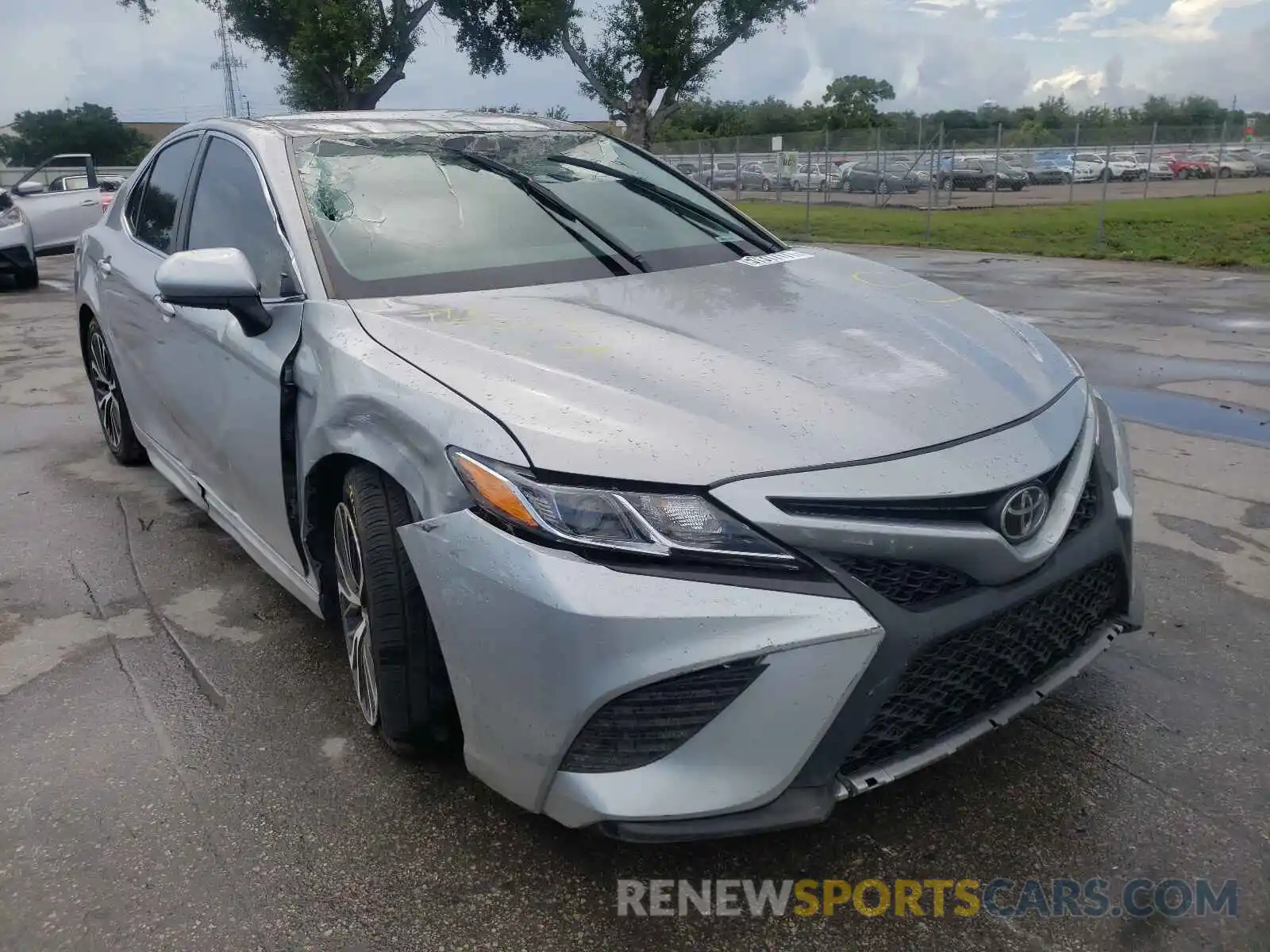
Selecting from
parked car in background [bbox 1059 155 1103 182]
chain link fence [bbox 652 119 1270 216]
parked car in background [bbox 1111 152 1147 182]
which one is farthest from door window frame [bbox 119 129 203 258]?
parked car in background [bbox 1111 152 1147 182]

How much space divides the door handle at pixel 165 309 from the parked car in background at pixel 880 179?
25.8m

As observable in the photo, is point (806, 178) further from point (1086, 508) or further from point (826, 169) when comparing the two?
point (1086, 508)

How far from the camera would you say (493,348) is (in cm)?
247

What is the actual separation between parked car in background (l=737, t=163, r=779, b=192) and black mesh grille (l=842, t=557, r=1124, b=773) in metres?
28.6

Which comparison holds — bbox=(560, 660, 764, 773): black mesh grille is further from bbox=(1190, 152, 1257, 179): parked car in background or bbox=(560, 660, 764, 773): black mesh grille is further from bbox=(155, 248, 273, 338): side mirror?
bbox=(1190, 152, 1257, 179): parked car in background

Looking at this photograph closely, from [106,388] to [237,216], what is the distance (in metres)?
2.31

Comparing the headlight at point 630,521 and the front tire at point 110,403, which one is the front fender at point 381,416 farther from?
the front tire at point 110,403

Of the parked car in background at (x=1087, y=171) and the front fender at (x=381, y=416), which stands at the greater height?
the parked car in background at (x=1087, y=171)

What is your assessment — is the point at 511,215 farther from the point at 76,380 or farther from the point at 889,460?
the point at 76,380

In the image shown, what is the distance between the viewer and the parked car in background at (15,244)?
42.8 ft

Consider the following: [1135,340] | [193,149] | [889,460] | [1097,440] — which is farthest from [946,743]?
[1135,340]

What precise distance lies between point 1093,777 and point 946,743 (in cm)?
68

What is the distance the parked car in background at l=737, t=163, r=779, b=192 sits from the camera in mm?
30188

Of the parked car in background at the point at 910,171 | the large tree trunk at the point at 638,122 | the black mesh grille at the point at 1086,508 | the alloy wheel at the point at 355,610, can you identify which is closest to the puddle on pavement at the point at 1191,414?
the black mesh grille at the point at 1086,508
